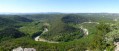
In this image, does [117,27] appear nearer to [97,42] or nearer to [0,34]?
[97,42]

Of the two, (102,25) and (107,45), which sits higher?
(102,25)

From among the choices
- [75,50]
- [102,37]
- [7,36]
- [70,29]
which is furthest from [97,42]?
[70,29]

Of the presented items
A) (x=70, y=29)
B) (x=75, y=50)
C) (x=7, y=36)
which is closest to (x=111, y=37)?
(x=75, y=50)

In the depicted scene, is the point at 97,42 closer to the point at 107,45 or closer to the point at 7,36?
the point at 107,45

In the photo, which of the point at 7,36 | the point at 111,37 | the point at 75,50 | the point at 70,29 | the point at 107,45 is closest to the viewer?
the point at 111,37

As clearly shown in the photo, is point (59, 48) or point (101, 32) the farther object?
point (59, 48)

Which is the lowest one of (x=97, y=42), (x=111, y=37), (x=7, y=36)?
(x=7, y=36)

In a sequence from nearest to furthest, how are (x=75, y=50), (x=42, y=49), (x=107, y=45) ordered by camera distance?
(x=107, y=45), (x=75, y=50), (x=42, y=49)

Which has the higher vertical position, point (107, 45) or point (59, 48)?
point (107, 45)

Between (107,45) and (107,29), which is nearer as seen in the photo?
(107,45)
